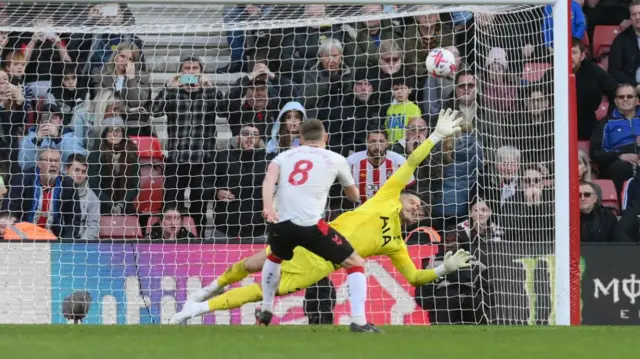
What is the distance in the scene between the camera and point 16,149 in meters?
14.5

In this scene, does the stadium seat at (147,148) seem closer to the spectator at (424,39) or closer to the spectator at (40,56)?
the spectator at (40,56)

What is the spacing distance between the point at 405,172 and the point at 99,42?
473cm

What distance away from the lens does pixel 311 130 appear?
1027cm

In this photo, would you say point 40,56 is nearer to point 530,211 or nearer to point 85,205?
point 85,205

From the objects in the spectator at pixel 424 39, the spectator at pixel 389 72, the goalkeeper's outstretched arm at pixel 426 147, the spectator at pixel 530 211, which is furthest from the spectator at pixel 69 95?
the spectator at pixel 530 211

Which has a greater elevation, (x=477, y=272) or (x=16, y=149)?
(x=16, y=149)

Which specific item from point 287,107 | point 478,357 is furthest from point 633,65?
point 478,357

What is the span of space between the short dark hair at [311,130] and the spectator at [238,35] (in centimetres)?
439

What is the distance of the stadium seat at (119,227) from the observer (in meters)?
13.8

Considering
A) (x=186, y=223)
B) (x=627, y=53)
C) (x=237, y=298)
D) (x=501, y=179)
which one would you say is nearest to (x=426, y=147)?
(x=501, y=179)

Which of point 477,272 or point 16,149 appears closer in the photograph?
point 477,272

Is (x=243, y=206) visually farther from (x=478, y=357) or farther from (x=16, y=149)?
(x=478, y=357)

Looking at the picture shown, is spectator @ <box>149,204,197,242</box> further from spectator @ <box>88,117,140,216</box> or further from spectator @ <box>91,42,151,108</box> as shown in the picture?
spectator @ <box>91,42,151,108</box>

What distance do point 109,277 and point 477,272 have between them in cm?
370
